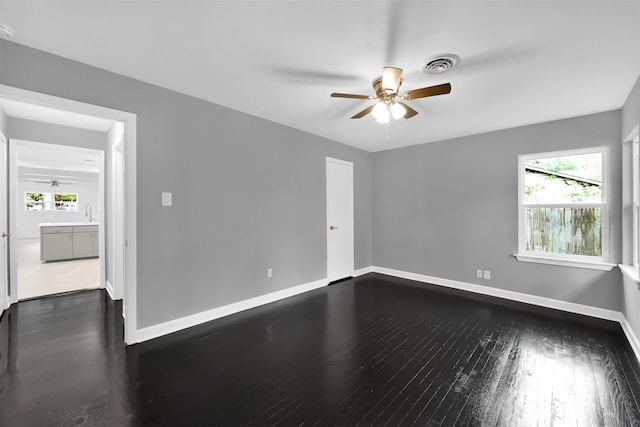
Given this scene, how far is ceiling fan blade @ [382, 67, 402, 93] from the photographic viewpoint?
80.5 inches

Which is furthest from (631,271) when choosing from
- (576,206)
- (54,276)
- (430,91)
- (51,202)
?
(51,202)

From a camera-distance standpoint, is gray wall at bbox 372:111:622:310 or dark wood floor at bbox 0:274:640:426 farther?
gray wall at bbox 372:111:622:310

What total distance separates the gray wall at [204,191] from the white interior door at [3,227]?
1.79 m

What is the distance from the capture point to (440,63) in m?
2.24

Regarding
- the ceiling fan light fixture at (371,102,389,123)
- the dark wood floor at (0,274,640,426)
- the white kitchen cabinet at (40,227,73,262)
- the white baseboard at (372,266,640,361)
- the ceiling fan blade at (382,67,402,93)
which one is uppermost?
the ceiling fan blade at (382,67,402,93)

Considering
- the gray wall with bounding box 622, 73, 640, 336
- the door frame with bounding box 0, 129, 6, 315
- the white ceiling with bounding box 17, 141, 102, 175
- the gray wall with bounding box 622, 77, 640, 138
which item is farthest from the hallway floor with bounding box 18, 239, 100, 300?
the gray wall with bounding box 622, 77, 640, 138

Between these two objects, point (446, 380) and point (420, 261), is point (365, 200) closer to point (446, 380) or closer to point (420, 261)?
point (420, 261)

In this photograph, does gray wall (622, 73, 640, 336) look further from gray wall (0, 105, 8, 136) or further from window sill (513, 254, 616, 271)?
gray wall (0, 105, 8, 136)

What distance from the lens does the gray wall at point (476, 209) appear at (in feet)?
11.0

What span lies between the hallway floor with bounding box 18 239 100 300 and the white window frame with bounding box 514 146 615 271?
6.48m

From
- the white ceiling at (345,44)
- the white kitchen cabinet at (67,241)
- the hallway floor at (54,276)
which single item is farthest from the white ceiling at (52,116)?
the white kitchen cabinet at (67,241)

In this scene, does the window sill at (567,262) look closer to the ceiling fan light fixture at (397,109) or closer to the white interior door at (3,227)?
the ceiling fan light fixture at (397,109)

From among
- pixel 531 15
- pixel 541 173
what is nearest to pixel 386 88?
pixel 531 15

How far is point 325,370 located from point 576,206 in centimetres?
369
